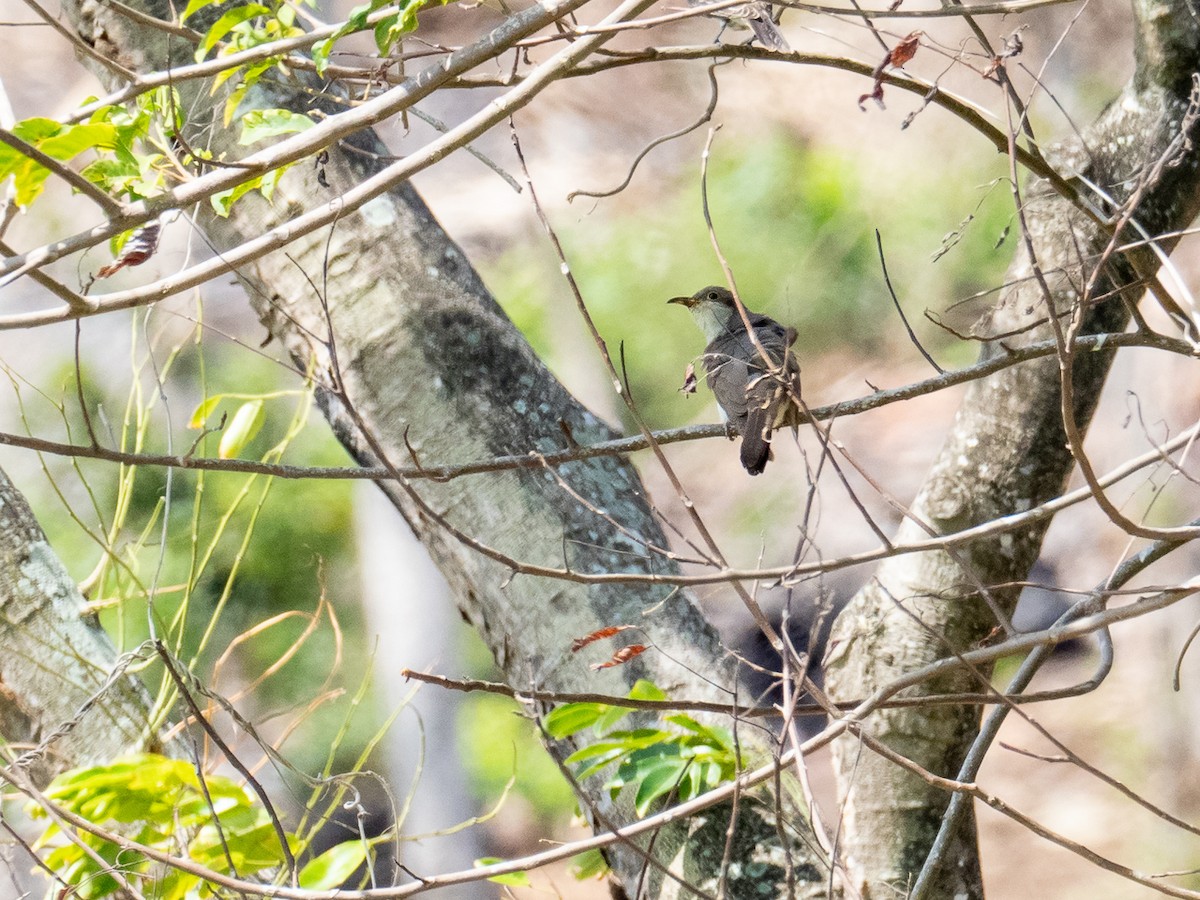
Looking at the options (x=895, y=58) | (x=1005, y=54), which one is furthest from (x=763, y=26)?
(x=1005, y=54)

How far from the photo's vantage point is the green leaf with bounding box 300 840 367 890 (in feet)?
6.23

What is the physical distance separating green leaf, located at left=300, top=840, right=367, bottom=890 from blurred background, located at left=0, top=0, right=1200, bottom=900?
3.41 metres

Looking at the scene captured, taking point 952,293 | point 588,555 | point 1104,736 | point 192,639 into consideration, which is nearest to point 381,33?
point 588,555

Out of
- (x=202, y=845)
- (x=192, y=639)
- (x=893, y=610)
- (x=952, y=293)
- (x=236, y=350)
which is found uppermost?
(x=952, y=293)

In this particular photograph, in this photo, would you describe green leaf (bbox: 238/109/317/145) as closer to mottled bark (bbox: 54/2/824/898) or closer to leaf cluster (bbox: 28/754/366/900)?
mottled bark (bbox: 54/2/824/898)

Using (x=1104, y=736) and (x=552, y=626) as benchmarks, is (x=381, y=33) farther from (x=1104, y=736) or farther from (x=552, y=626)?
(x=1104, y=736)

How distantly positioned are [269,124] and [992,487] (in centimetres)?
158

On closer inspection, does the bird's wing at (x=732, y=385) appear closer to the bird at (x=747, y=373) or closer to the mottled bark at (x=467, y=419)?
the bird at (x=747, y=373)

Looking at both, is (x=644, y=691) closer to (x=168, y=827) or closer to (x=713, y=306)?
(x=168, y=827)

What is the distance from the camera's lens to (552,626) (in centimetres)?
225

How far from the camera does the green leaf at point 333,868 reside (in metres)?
1.90

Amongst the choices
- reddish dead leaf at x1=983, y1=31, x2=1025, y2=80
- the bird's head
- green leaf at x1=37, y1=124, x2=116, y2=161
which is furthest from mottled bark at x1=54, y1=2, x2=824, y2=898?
the bird's head

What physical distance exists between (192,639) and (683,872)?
6253mm

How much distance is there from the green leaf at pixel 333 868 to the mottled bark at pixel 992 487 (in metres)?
1.02
